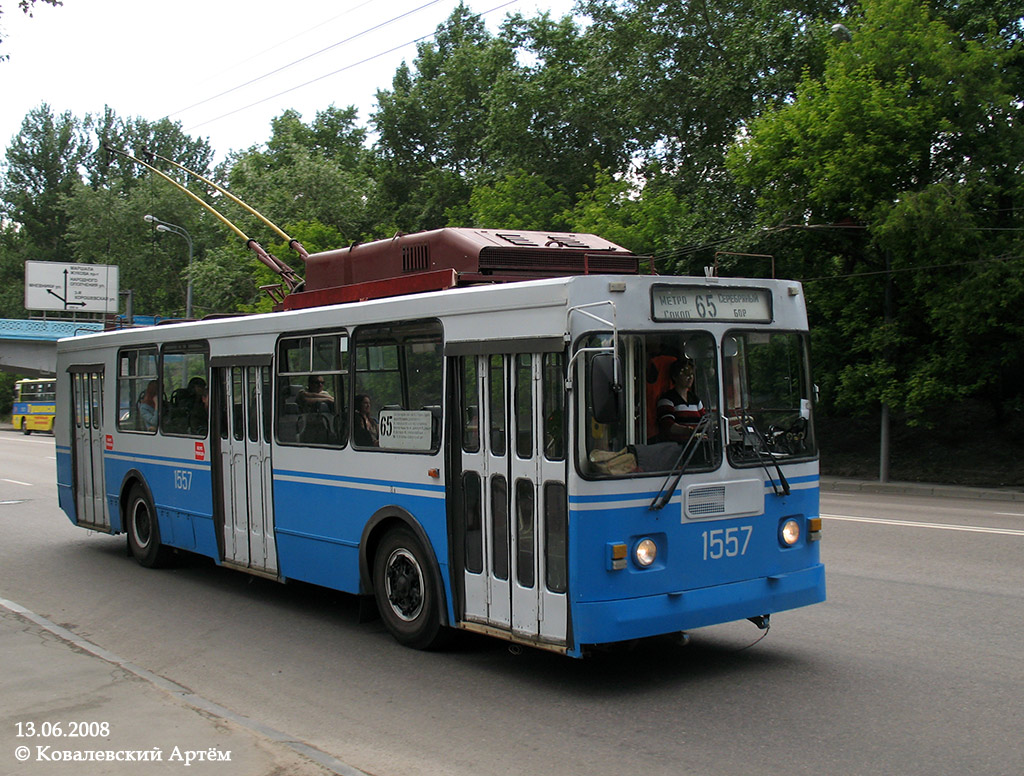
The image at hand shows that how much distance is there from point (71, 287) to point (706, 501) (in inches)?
2327

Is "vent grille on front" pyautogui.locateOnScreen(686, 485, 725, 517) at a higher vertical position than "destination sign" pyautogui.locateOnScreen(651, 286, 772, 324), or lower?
lower

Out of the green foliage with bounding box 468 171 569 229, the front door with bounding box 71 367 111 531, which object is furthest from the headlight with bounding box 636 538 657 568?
the green foliage with bounding box 468 171 569 229

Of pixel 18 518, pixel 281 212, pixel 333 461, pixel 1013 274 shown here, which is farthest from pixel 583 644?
pixel 281 212

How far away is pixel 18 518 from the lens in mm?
16797

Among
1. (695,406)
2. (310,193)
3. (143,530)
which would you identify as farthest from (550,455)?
(310,193)

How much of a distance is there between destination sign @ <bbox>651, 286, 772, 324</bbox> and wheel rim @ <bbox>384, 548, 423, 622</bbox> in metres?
2.66

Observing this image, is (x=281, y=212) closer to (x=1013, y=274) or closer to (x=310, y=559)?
(x=1013, y=274)

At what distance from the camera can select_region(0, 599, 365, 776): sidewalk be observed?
5.06m

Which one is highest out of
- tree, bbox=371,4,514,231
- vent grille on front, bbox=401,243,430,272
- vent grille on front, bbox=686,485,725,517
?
tree, bbox=371,4,514,231

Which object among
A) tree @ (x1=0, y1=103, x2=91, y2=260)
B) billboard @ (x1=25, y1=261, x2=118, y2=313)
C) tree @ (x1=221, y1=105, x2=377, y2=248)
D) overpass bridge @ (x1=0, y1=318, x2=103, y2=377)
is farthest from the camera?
tree @ (x1=0, y1=103, x2=91, y2=260)

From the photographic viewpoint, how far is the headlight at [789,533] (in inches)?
277

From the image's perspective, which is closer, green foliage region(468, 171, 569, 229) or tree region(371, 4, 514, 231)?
green foliage region(468, 171, 569, 229)

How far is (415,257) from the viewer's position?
8.80 m

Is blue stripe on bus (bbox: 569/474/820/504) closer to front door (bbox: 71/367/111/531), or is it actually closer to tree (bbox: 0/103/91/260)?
front door (bbox: 71/367/111/531)
